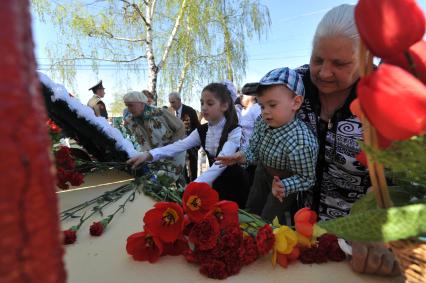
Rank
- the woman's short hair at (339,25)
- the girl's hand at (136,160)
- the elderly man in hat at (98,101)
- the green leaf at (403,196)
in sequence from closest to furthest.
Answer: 1. the green leaf at (403,196)
2. the woman's short hair at (339,25)
3. the girl's hand at (136,160)
4. the elderly man in hat at (98,101)

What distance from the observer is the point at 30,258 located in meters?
0.18

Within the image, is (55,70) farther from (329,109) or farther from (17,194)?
(17,194)

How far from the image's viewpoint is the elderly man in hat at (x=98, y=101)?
513 centimetres

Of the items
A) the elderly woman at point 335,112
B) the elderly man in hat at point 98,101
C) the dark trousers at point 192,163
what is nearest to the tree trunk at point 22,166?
the elderly woman at point 335,112

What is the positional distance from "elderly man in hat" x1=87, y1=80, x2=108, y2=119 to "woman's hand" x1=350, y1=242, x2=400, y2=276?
467 centimetres

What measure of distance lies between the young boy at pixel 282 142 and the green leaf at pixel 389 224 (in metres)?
0.85

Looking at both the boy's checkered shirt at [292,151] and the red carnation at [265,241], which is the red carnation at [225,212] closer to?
the red carnation at [265,241]

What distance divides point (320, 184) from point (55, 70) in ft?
29.2

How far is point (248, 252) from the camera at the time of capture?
0.76 meters

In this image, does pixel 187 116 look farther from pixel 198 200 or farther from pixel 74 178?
pixel 198 200

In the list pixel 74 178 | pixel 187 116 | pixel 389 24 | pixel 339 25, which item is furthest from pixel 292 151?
pixel 187 116

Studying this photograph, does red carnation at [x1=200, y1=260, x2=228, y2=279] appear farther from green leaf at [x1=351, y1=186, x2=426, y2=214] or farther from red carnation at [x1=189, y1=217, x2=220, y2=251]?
green leaf at [x1=351, y1=186, x2=426, y2=214]

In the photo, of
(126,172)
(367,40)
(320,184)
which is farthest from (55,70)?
(367,40)

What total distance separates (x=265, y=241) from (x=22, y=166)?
A: 0.66 metres
